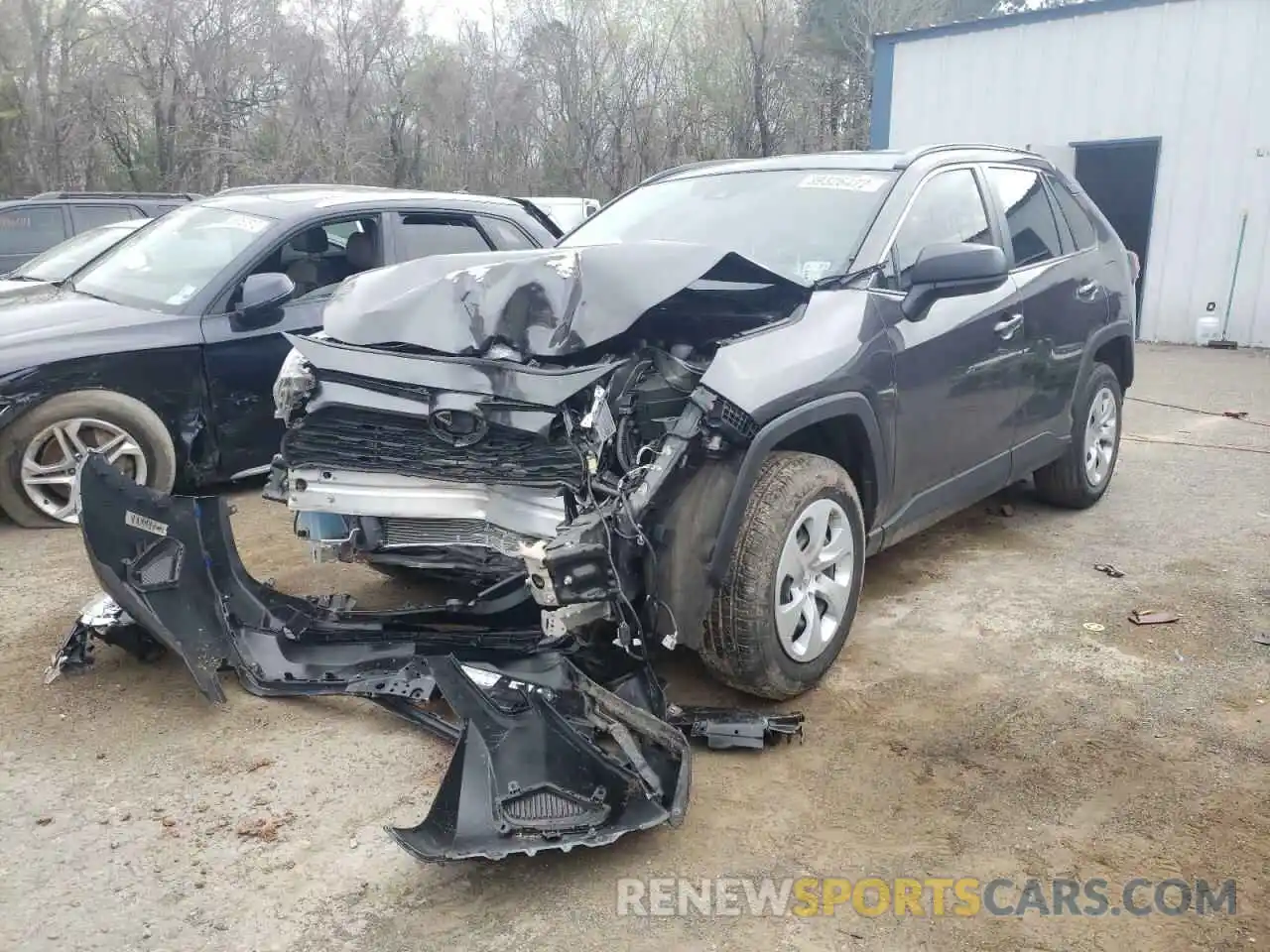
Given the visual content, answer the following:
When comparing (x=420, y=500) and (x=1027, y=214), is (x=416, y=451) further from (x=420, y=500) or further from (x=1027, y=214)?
(x=1027, y=214)

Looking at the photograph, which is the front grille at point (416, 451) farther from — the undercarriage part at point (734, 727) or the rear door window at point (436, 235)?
the rear door window at point (436, 235)

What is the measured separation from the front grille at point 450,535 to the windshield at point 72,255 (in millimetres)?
4635

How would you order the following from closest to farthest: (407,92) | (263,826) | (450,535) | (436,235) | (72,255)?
1. (263,826)
2. (450,535)
3. (436,235)
4. (72,255)
5. (407,92)

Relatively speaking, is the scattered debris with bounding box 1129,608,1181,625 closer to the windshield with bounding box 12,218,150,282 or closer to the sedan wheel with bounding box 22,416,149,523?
the sedan wheel with bounding box 22,416,149,523

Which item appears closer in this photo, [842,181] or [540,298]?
[540,298]

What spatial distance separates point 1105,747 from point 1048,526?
247 cm

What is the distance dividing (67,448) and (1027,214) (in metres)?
4.91

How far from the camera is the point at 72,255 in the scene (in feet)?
24.1

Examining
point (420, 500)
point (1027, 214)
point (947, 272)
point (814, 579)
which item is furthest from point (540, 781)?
point (1027, 214)

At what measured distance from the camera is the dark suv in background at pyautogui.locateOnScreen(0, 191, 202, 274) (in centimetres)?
1013

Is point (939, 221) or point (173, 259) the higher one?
point (939, 221)

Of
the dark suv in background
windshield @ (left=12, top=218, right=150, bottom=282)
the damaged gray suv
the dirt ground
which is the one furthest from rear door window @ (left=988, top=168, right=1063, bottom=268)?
the dark suv in background

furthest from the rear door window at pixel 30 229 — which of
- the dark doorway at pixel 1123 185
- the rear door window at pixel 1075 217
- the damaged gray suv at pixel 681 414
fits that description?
the dark doorway at pixel 1123 185

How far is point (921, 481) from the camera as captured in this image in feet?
13.6
